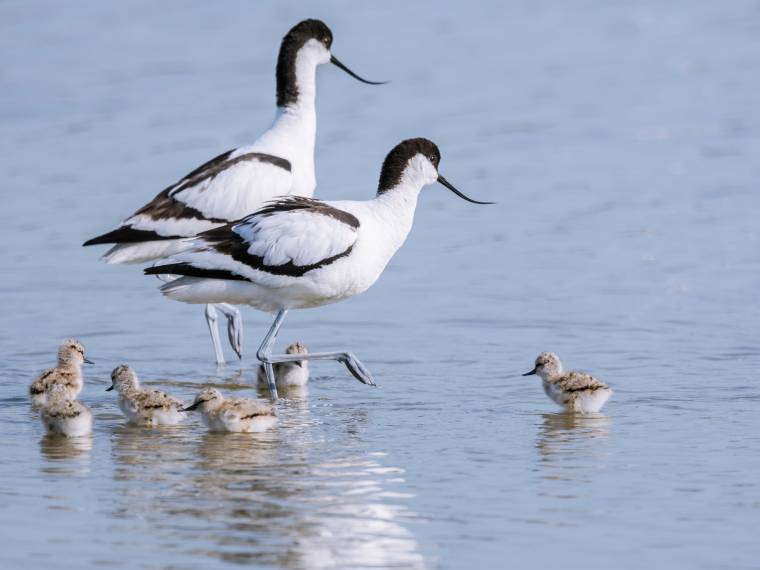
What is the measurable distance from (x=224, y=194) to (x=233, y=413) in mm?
3295

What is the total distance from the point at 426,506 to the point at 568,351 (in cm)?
409

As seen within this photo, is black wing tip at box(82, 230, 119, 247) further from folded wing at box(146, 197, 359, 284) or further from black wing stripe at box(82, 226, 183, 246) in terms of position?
folded wing at box(146, 197, 359, 284)

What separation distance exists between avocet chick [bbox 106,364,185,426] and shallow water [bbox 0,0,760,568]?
114mm

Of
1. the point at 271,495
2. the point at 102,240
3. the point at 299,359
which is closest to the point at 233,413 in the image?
the point at 271,495

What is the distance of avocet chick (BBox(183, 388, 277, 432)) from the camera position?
8992 mm

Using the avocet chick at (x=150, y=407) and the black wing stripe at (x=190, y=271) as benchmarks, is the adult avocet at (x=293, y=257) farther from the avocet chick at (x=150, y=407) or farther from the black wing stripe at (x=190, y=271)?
the avocet chick at (x=150, y=407)

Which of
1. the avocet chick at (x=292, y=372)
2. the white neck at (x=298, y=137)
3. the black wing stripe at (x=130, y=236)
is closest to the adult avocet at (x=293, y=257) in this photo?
the avocet chick at (x=292, y=372)

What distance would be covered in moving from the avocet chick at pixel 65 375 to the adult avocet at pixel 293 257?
0.69 metres

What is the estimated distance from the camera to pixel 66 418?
8828mm

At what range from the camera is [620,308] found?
12328 millimetres

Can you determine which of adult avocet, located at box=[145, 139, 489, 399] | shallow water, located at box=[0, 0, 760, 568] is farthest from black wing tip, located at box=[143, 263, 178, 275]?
shallow water, located at box=[0, 0, 760, 568]

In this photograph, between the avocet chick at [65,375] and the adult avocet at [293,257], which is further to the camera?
the adult avocet at [293,257]

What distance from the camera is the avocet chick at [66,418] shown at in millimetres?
8828

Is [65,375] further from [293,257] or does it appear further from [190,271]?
[293,257]
